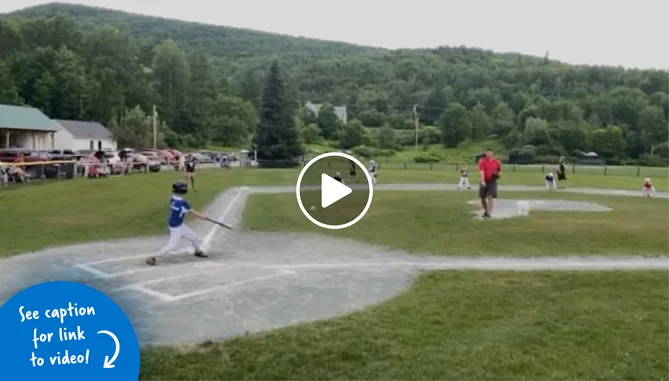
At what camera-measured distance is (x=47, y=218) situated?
1413 centimetres

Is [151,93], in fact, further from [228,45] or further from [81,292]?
[81,292]

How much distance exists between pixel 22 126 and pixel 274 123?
23386mm

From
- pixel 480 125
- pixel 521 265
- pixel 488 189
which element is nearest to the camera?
pixel 521 265

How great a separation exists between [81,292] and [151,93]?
1372 inches

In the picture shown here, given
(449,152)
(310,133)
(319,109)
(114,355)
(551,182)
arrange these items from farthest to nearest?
(551,182)
(449,152)
(319,109)
(310,133)
(114,355)

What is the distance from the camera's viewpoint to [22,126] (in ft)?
112

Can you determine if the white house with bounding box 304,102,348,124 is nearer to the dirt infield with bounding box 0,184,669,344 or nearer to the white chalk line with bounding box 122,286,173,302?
the dirt infield with bounding box 0,184,669,344

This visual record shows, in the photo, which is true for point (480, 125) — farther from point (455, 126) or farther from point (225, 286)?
point (225, 286)

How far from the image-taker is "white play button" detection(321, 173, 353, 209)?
12.5ft

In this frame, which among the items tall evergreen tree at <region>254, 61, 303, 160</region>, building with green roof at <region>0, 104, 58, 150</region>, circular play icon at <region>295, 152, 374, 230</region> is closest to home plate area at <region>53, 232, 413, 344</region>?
circular play icon at <region>295, 152, 374, 230</region>

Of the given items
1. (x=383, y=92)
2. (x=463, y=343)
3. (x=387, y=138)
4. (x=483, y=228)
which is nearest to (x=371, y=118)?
(x=387, y=138)

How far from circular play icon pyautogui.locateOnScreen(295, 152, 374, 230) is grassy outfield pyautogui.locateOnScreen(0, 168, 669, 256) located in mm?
6821

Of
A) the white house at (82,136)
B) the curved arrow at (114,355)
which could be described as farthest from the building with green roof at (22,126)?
the curved arrow at (114,355)

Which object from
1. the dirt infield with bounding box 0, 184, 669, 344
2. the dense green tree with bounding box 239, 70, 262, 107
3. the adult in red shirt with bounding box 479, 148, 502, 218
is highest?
the dense green tree with bounding box 239, 70, 262, 107
